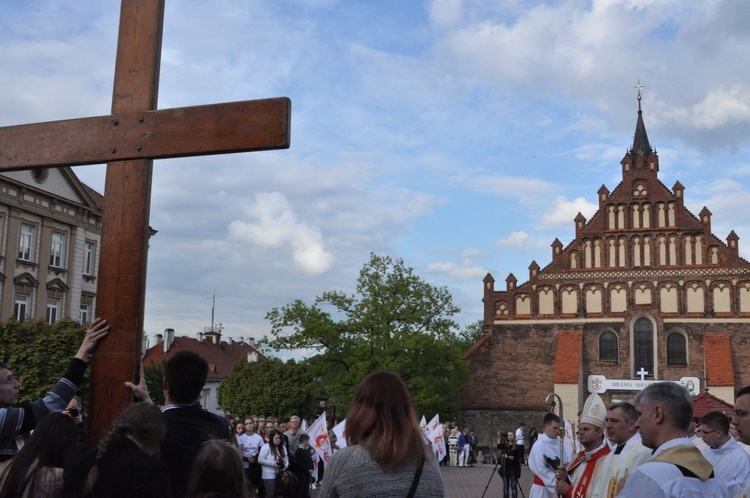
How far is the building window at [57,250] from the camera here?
32156 millimetres

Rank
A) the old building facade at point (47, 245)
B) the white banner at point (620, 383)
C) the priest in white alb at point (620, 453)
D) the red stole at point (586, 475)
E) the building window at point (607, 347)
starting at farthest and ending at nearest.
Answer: the building window at point (607, 347) → the white banner at point (620, 383) → the old building facade at point (47, 245) → the red stole at point (586, 475) → the priest in white alb at point (620, 453)

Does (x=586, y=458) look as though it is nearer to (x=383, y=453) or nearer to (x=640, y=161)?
(x=383, y=453)

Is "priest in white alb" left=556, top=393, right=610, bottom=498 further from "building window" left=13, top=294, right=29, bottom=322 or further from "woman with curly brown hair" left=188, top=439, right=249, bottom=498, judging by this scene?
"building window" left=13, top=294, right=29, bottom=322

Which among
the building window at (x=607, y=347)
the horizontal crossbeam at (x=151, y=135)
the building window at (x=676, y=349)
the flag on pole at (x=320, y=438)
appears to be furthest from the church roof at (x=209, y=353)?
the horizontal crossbeam at (x=151, y=135)

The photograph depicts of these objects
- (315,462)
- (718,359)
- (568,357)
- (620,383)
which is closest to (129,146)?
(315,462)

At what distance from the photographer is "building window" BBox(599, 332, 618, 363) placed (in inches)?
1581

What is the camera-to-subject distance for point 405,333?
3719 centimetres

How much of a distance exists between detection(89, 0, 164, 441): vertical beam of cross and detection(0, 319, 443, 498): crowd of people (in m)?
0.10

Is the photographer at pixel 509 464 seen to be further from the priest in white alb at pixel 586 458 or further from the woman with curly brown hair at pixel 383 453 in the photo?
the woman with curly brown hair at pixel 383 453

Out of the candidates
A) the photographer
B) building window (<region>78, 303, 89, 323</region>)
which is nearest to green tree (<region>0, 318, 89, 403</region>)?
building window (<region>78, 303, 89, 323</region>)

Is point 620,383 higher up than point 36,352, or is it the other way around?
point 36,352

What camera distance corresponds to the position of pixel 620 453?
6012 mm

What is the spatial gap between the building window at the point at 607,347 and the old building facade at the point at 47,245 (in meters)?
25.3

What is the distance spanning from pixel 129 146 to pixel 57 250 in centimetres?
3107
